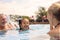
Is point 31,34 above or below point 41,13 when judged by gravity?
below

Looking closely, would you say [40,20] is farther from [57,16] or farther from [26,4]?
[57,16]

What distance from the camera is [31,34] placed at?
1494mm

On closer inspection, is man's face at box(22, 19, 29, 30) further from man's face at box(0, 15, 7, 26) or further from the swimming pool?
man's face at box(0, 15, 7, 26)

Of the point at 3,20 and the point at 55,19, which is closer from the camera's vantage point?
the point at 55,19

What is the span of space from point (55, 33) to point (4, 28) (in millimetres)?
Result: 530

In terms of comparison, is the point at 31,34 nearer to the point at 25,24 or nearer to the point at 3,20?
the point at 25,24

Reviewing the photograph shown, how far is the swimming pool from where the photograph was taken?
4.79ft

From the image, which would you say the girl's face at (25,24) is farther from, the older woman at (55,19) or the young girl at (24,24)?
the older woman at (55,19)

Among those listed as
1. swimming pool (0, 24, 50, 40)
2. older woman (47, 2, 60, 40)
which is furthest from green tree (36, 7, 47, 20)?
older woman (47, 2, 60, 40)

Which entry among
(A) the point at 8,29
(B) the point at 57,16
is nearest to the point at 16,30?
(A) the point at 8,29

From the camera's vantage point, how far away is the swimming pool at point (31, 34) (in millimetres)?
1461

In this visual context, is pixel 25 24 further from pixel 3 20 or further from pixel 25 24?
pixel 3 20


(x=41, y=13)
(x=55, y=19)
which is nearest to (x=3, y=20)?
(x=41, y=13)

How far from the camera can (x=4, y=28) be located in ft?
4.95
